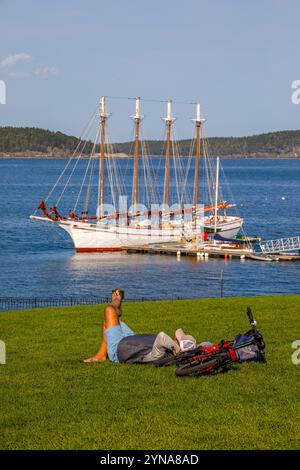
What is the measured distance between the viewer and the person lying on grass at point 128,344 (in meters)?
13.8

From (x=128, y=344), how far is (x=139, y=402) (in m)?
2.49

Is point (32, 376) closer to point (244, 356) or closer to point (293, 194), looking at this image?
point (244, 356)

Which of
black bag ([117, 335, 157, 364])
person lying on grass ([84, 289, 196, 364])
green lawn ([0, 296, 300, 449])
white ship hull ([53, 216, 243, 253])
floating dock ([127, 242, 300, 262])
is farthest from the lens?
white ship hull ([53, 216, 243, 253])

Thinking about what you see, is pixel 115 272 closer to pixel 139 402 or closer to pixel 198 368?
pixel 198 368

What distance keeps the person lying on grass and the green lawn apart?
21 cm

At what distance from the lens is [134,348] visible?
1430 centimetres

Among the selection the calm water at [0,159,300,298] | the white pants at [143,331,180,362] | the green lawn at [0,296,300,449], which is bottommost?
the calm water at [0,159,300,298]

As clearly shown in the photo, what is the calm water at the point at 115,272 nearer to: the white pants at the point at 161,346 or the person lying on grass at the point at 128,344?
the person lying on grass at the point at 128,344

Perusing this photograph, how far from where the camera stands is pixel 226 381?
13.1 metres

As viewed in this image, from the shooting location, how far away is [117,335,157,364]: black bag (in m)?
14.2

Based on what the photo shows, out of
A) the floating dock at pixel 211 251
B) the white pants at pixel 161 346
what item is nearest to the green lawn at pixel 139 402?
the white pants at pixel 161 346

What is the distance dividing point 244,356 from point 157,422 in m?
3.48

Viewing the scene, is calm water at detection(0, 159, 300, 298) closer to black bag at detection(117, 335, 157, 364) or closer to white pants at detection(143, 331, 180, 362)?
black bag at detection(117, 335, 157, 364)

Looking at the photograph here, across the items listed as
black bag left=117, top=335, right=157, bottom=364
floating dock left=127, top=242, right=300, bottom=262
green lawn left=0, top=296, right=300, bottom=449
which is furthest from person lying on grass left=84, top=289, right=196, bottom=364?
floating dock left=127, top=242, right=300, bottom=262
